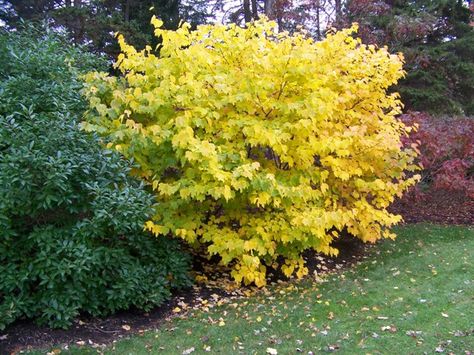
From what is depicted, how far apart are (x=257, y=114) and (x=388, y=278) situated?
247 centimetres

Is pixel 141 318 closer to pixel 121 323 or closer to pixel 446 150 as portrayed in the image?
pixel 121 323

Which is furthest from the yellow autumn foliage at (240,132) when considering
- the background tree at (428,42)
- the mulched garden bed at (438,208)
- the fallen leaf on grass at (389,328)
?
the background tree at (428,42)

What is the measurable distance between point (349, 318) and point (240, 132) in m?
2.14

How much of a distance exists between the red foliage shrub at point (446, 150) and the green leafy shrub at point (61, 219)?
499cm

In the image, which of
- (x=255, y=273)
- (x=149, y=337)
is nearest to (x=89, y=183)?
(x=149, y=337)

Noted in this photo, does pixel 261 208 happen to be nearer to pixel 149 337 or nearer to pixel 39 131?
pixel 149 337

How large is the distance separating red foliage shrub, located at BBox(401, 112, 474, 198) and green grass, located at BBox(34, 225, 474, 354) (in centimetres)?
202

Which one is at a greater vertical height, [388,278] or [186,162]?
[186,162]

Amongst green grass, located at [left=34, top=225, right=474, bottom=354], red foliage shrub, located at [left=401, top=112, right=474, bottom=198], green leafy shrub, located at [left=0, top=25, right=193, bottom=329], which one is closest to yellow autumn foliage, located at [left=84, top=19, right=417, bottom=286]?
green leafy shrub, located at [left=0, top=25, right=193, bottom=329]

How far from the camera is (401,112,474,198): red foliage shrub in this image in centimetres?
765

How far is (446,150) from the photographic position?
7.64 meters

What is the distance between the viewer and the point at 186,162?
15.8ft

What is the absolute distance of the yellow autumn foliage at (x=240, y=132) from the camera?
180 inches

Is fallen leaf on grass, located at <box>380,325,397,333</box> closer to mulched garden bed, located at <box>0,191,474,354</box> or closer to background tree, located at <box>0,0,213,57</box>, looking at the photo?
mulched garden bed, located at <box>0,191,474,354</box>
